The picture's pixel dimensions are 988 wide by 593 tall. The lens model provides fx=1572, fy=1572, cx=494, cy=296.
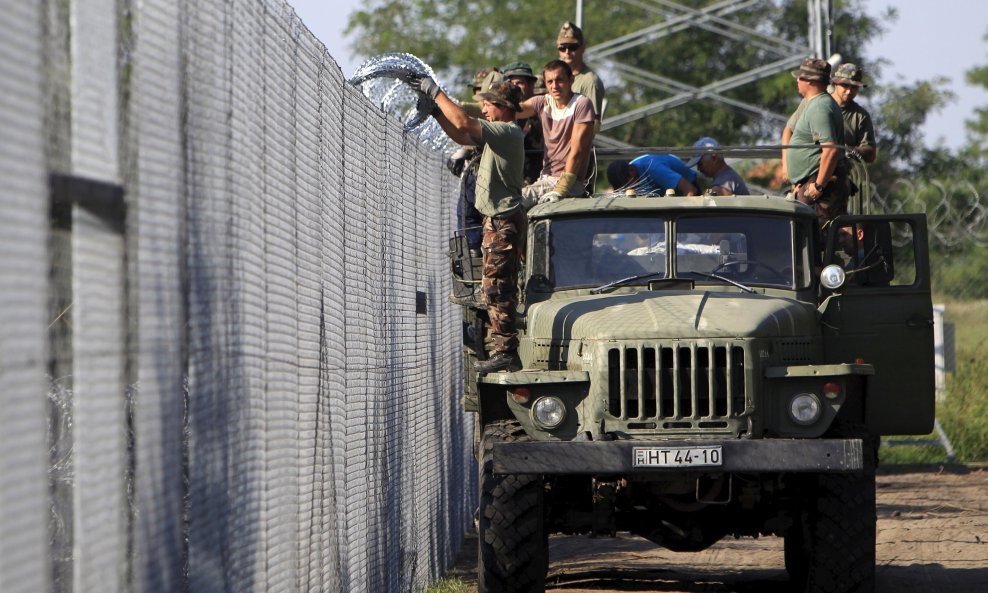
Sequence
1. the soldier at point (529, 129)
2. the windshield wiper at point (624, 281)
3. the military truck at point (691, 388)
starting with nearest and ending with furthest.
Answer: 1. the military truck at point (691, 388)
2. the windshield wiper at point (624, 281)
3. the soldier at point (529, 129)

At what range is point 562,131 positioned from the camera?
33.2ft

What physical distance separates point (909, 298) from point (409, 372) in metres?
2.87

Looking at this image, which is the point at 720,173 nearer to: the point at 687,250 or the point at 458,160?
the point at 458,160

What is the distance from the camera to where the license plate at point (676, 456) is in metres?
7.23

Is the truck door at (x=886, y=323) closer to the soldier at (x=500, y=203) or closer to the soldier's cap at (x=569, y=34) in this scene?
the soldier at (x=500, y=203)

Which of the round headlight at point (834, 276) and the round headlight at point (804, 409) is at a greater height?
the round headlight at point (834, 276)

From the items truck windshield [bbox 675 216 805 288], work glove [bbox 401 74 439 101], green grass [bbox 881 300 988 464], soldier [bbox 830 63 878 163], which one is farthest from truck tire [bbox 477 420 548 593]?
green grass [bbox 881 300 988 464]

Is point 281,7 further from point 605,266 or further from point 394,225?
point 605,266

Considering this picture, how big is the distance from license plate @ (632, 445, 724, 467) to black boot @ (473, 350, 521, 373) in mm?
Result: 1553

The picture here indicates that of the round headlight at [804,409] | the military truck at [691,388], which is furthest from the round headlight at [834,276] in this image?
the round headlight at [804,409]

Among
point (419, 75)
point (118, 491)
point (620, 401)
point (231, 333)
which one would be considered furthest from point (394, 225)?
point (118, 491)

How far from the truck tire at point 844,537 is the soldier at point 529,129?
3483mm

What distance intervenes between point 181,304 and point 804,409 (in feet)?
14.4

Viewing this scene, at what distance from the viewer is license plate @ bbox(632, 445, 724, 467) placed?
7.23 meters
